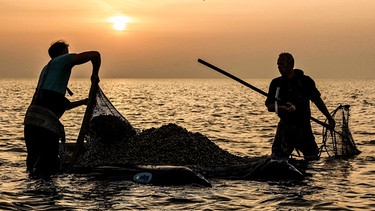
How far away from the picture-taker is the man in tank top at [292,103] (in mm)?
12227

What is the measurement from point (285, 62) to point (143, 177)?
12.2 feet

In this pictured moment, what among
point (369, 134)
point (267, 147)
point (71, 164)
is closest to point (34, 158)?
point (71, 164)

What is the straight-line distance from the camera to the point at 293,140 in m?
12.7

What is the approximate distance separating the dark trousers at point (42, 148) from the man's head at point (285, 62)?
4694 millimetres

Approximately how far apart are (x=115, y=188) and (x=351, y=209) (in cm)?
408

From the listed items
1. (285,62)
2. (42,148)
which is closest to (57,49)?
(42,148)

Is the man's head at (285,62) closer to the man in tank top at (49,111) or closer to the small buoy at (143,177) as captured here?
the small buoy at (143,177)

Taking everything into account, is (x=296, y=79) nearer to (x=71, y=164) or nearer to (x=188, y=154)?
(x=188, y=154)

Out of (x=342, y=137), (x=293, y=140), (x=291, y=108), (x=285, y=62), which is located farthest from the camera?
(x=342, y=137)

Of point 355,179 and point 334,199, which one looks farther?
point 355,179

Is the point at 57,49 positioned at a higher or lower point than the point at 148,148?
higher

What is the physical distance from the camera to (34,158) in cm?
1054

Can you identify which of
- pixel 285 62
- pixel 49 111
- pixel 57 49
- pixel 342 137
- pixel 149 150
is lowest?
pixel 149 150

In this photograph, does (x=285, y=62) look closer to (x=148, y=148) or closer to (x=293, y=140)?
(x=293, y=140)
